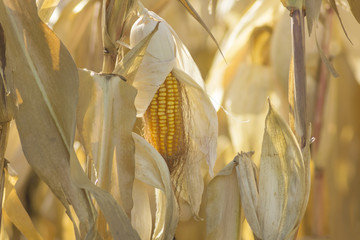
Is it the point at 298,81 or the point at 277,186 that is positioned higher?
the point at 298,81

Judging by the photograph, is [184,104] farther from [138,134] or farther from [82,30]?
[82,30]

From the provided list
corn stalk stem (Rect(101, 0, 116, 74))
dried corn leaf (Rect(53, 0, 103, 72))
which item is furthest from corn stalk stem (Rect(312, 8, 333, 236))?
corn stalk stem (Rect(101, 0, 116, 74))

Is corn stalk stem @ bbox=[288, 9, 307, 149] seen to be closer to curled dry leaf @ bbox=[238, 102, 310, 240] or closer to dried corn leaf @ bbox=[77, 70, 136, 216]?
curled dry leaf @ bbox=[238, 102, 310, 240]

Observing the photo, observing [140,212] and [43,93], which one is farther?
[140,212]

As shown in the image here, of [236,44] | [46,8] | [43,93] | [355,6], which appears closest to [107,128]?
[43,93]

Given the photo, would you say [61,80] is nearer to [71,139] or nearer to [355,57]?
[71,139]

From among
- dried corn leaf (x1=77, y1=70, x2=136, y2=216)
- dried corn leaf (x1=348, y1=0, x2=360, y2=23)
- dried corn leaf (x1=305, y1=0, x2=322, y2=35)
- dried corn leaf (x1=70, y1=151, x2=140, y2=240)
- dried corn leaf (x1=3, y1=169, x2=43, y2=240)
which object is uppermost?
dried corn leaf (x1=348, y1=0, x2=360, y2=23)

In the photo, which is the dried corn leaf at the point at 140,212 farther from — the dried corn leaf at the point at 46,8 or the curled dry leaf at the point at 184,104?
the dried corn leaf at the point at 46,8

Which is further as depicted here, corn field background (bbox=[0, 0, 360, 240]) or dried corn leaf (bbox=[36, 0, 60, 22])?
dried corn leaf (bbox=[36, 0, 60, 22])
